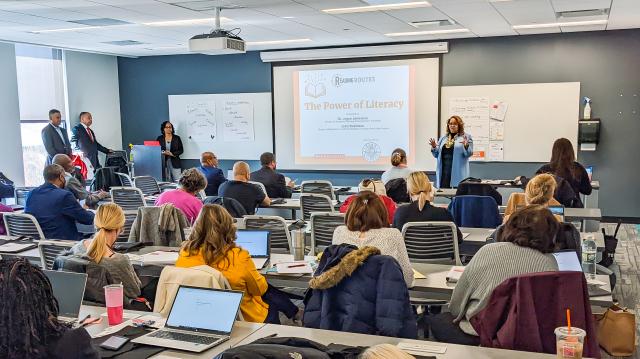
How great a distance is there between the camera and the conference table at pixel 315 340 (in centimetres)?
252

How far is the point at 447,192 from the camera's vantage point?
759cm

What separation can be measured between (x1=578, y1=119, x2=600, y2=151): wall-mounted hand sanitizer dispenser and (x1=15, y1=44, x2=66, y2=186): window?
878 centimetres

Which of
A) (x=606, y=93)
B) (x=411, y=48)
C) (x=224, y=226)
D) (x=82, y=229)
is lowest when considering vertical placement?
(x=82, y=229)

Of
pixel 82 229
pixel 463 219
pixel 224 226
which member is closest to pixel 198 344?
pixel 224 226

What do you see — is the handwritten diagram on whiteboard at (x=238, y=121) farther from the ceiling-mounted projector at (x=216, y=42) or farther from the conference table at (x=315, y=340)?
the conference table at (x=315, y=340)

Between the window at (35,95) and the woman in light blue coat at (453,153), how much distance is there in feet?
21.9

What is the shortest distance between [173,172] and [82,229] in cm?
574

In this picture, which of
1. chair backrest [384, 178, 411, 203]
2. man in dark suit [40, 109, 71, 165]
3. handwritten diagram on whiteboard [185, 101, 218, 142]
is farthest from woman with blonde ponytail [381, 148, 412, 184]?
man in dark suit [40, 109, 71, 165]

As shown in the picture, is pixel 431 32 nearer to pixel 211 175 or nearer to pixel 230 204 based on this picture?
pixel 211 175

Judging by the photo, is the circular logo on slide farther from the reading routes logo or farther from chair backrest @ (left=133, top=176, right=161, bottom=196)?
chair backrest @ (left=133, top=176, right=161, bottom=196)

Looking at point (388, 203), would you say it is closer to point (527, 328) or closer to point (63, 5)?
point (527, 328)

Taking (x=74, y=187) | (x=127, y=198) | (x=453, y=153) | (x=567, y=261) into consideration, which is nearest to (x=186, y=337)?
(x=567, y=261)

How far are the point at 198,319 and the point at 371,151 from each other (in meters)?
8.38

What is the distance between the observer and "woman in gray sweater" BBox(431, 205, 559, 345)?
3055 mm
